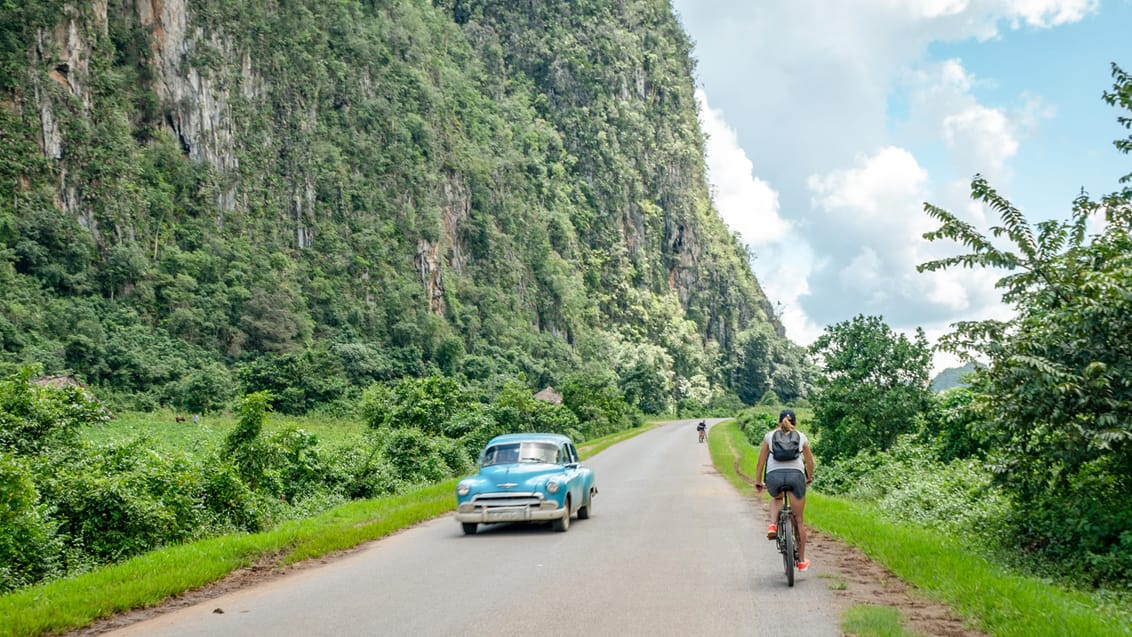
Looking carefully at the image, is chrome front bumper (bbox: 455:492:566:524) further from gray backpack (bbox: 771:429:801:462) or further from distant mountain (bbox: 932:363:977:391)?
distant mountain (bbox: 932:363:977:391)

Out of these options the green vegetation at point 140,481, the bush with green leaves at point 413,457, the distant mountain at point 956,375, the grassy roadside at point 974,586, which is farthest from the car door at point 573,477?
the bush with green leaves at point 413,457

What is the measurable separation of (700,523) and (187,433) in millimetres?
34786

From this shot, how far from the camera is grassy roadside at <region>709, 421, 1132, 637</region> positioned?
22.1 feet

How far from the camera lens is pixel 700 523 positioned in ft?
49.3

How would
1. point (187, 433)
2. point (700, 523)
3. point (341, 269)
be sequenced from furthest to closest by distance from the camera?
point (341, 269), point (187, 433), point (700, 523)

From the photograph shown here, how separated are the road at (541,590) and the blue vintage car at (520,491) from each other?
0.35 metres

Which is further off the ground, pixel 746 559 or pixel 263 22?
pixel 263 22

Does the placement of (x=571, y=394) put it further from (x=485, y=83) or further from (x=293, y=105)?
(x=485, y=83)

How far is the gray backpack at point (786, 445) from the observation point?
31.9 feet

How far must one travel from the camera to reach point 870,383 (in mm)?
22562

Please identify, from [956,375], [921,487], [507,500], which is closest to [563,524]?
[507,500]

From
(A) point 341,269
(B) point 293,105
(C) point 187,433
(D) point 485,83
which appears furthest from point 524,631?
(D) point 485,83

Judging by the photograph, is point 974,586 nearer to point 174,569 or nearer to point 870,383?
point 174,569

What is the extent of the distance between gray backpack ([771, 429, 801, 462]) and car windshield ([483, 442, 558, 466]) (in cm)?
604
